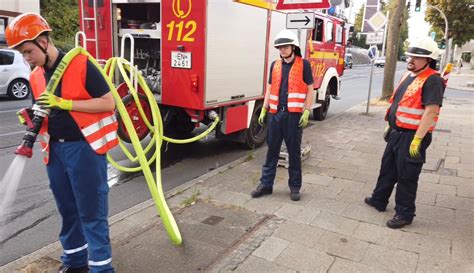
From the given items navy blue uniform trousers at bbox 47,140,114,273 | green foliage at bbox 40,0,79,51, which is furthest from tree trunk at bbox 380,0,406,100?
green foliage at bbox 40,0,79,51

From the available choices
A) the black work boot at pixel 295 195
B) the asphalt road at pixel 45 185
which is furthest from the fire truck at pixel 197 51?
the black work boot at pixel 295 195

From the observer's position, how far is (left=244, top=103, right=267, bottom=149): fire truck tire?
7.28 meters

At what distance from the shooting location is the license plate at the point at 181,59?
5.62 metres

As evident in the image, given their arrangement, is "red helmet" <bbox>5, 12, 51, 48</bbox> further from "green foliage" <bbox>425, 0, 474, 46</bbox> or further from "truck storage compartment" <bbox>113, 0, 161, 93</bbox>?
"green foliage" <bbox>425, 0, 474, 46</bbox>

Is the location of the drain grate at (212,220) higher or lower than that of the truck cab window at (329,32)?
lower

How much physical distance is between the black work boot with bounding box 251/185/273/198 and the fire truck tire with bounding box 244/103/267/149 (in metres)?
2.39

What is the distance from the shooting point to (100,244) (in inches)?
111

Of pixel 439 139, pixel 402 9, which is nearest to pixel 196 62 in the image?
pixel 439 139

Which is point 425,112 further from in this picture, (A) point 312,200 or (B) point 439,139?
(B) point 439,139

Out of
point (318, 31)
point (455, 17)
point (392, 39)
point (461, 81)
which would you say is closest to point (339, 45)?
point (318, 31)

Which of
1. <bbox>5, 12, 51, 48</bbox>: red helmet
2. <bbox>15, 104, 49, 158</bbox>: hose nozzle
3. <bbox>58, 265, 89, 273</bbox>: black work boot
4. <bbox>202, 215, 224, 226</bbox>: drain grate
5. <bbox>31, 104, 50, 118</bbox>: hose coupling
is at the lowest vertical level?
<bbox>202, 215, 224, 226</bbox>: drain grate

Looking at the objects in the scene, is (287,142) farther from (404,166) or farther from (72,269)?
(72,269)

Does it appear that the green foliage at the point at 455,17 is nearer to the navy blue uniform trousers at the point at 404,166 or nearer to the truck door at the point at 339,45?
the truck door at the point at 339,45

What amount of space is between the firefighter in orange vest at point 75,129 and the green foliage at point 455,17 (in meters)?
28.9
